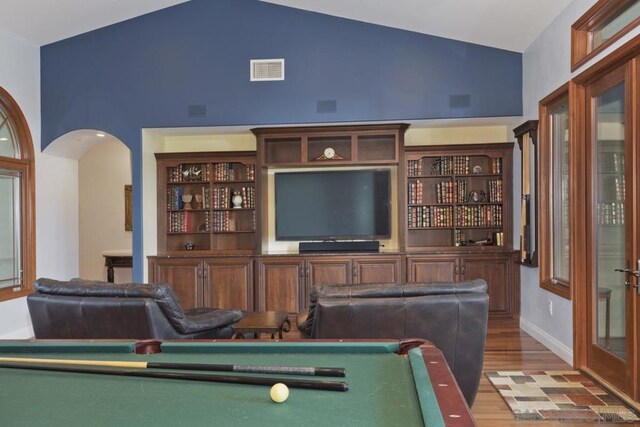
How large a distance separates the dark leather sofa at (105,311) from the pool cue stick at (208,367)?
110 centimetres

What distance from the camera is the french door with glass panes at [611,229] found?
10.2ft

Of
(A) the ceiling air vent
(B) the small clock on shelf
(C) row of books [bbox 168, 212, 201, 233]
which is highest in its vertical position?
(A) the ceiling air vent

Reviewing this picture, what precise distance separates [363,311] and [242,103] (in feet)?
12.3

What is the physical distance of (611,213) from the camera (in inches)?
136

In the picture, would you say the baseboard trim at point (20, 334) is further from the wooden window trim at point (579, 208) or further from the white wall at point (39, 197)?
the wooden window trim at point (579, 208)

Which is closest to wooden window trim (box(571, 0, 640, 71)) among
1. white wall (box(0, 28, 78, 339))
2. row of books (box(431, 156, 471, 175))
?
row of books (box(431, 156, 471, 175))

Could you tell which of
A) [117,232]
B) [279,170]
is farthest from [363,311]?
[117,232]

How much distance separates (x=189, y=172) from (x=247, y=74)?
1514mm

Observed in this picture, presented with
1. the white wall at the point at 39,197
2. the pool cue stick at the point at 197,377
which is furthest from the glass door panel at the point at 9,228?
the pool cue stick at the point at 197,377

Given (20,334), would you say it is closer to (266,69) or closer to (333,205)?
(333,205)

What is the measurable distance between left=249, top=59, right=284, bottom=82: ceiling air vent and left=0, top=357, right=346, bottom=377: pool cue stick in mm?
4385

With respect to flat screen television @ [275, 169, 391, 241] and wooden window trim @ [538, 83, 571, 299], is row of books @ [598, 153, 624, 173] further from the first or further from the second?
flat screen television @ [275, 169, 391, 241]

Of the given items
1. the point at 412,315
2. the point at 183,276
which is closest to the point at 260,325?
the point at 412,315

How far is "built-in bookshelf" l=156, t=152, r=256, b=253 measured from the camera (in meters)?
5.98
